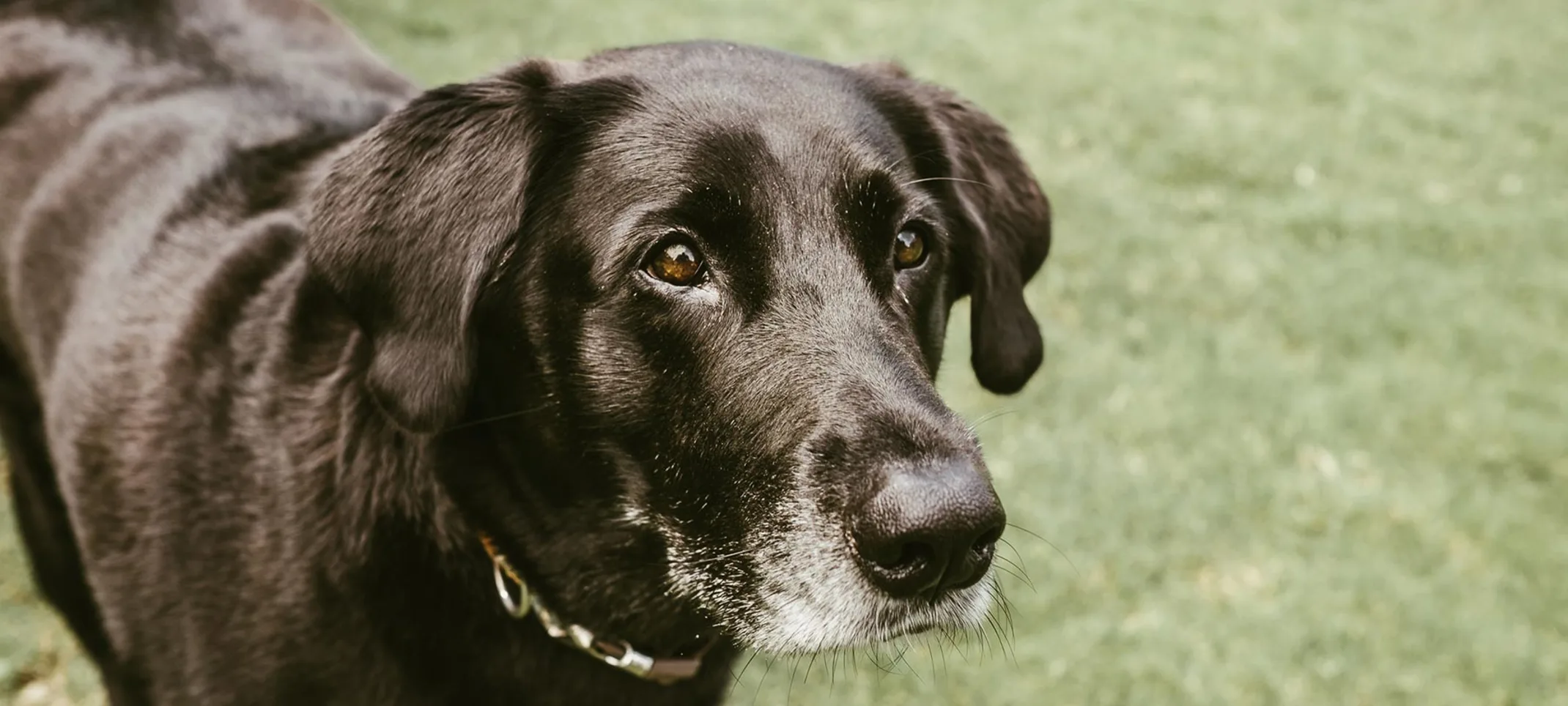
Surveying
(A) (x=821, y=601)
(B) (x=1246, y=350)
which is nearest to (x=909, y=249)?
(A) (x=821, y=601)

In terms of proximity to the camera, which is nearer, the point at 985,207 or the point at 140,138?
the point at 985,207

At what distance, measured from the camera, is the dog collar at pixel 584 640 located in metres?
2.36

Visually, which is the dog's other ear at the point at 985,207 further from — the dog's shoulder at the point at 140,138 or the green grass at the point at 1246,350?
the dog's shoulder at the point at 140,138

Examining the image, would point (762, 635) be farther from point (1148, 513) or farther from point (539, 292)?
point (1148, 513)

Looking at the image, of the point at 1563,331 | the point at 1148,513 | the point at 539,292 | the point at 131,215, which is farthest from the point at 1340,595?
the point at 131,215

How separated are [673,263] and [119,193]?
1613 mm

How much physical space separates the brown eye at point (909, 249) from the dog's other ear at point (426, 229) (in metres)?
0.68

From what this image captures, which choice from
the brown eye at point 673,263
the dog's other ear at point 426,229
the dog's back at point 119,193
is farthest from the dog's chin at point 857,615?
the dog's back at point 119,193

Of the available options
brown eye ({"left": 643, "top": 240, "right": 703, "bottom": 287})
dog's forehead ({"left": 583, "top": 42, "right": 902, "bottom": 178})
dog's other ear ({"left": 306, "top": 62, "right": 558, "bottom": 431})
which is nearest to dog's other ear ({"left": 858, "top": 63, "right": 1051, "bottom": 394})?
dog's forehead ({"left": 583, "top": 42, "right": 902, "bottom": 178})

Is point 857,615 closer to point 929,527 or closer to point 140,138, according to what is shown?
point 929,527

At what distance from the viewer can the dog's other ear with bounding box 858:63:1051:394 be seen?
260 centimetres

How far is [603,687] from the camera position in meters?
2.48

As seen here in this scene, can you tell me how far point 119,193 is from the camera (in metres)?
2.97

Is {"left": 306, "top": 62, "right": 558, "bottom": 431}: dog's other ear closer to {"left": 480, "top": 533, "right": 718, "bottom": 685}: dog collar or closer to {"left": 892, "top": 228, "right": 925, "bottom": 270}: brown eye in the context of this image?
{"left": 480, "top": 533, "right": 718, "bottom": 685}: dog collar
